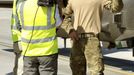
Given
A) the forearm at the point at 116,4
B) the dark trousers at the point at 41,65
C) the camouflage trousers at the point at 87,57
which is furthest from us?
the camouflage trousers at the point at 87,57

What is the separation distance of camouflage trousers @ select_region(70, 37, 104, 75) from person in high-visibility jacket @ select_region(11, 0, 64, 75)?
1.02 metres

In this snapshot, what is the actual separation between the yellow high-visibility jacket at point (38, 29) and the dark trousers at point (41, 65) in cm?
5

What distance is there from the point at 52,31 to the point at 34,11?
28 centimetres

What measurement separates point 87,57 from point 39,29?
1224 millimetres

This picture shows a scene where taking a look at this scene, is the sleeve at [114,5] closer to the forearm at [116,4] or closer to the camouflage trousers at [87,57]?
the forearm at [116,4]

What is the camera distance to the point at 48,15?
481cm

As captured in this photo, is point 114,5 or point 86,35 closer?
point 114,5

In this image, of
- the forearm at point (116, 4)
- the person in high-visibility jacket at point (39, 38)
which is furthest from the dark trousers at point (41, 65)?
the forearm at point (116, 4)

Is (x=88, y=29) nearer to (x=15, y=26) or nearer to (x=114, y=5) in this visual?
(x=114, y=5)

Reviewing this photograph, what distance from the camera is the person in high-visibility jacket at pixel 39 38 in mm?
4797

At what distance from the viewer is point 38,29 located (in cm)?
481

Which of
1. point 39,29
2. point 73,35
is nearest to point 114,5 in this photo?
point 73,35

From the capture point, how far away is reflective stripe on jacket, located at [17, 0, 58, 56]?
15.8 feet

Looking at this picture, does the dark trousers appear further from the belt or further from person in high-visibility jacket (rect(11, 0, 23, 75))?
the belt
